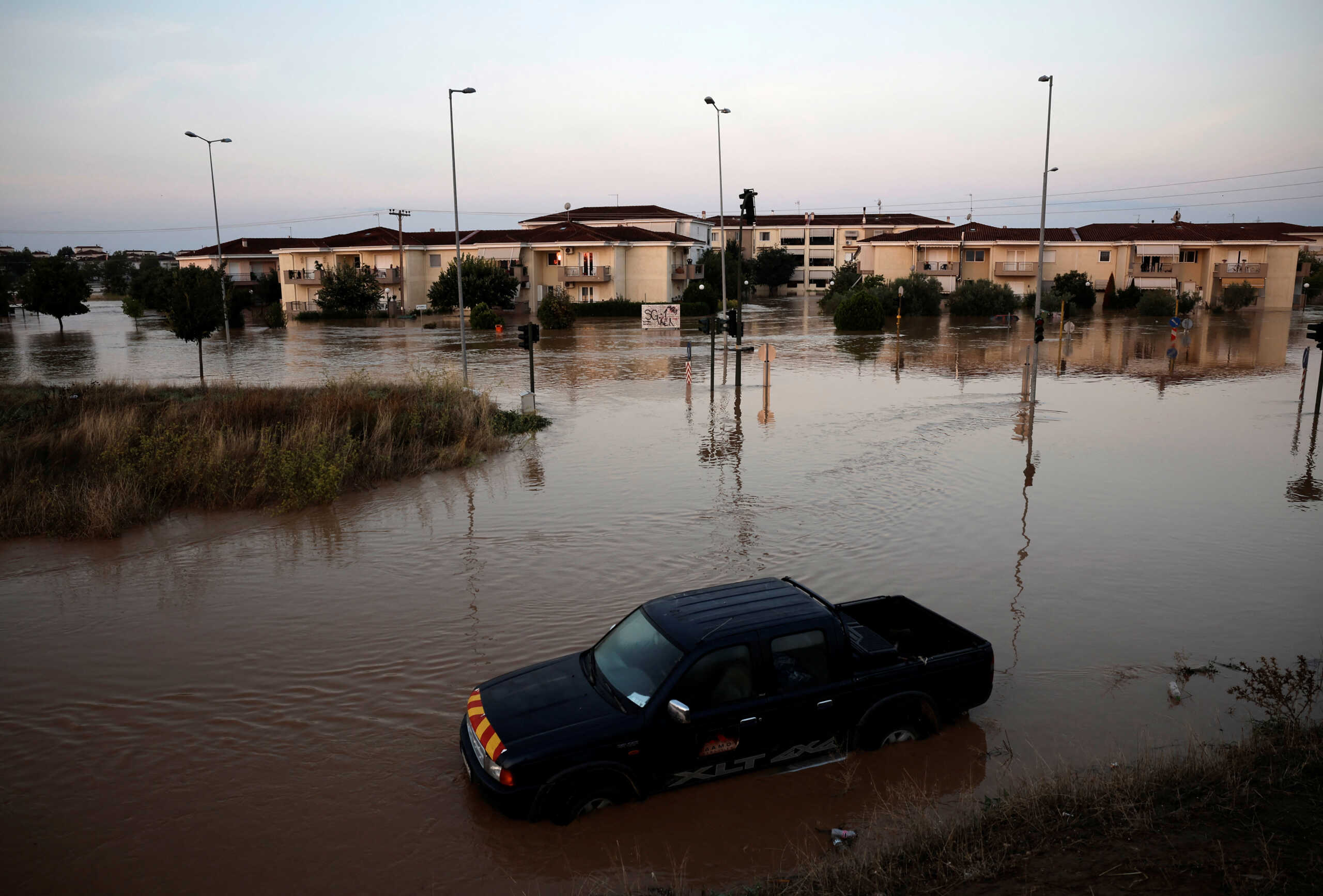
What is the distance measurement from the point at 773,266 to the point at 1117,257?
112 feet

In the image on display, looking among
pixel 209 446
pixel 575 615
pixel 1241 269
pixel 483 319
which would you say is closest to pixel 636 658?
pixel 575 615

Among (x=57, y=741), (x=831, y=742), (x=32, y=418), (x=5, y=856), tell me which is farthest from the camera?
(x=32, y=418)

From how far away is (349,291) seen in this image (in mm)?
65875

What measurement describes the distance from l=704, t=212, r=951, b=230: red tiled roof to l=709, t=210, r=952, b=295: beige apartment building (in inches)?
2.4

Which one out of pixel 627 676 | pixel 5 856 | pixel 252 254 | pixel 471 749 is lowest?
pixel 5 856

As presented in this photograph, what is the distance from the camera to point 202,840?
6238 millimetres

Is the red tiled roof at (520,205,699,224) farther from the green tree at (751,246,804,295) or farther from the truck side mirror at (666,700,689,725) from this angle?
the truck side mirror at (666,700,689,725)

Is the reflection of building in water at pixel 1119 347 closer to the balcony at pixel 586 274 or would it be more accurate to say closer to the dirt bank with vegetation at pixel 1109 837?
the dirt bank with vegetation at pixel 1109 837

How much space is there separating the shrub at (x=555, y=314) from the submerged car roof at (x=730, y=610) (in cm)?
5149

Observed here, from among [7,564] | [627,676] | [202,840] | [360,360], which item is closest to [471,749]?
[627,676]

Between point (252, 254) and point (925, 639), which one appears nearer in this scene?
point (925, 639)

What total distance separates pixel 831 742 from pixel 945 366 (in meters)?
30.4

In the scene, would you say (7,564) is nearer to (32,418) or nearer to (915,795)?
(32,418)

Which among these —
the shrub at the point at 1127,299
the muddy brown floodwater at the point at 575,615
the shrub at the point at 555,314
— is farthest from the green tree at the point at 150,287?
the shrub at the point at 1127,299
